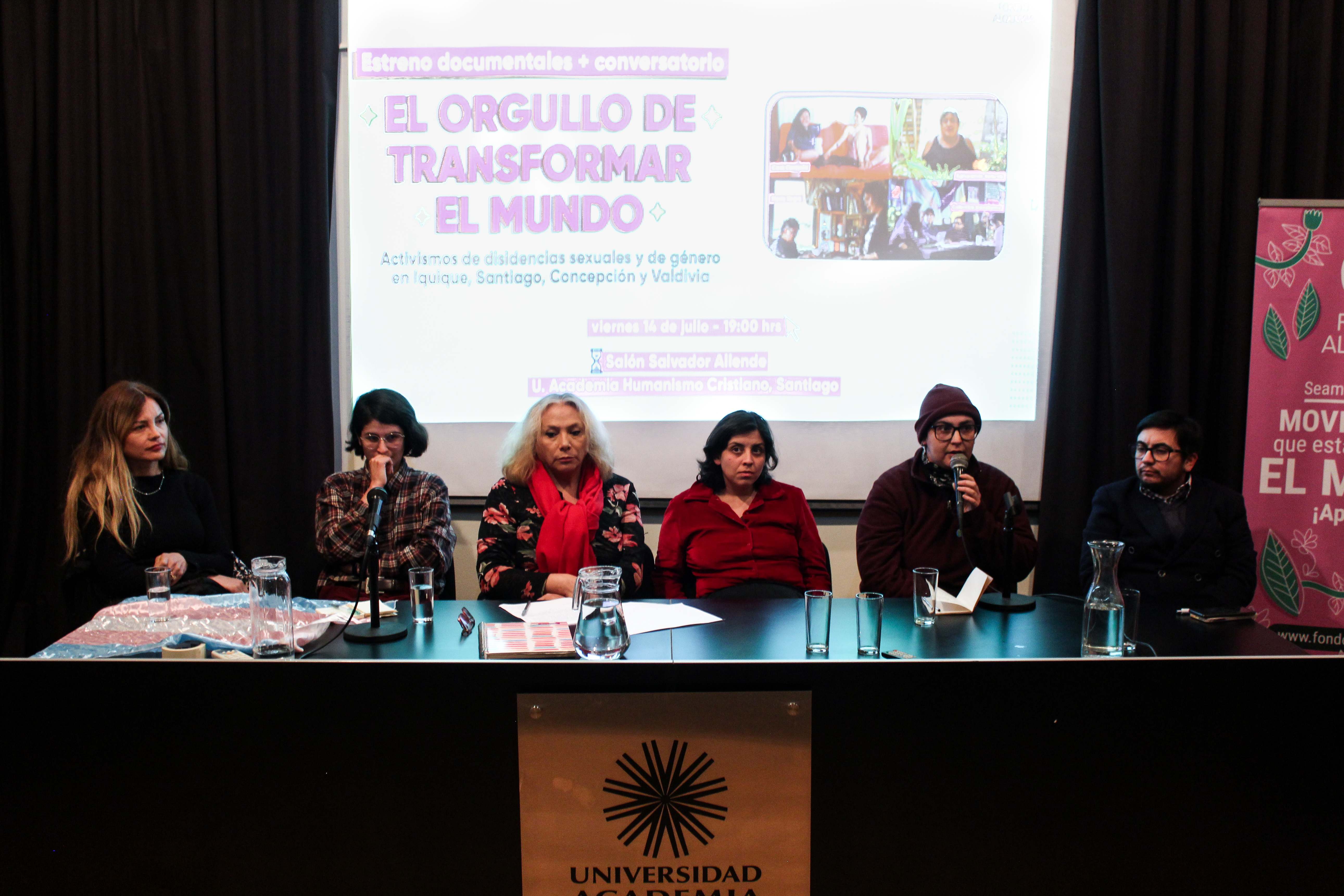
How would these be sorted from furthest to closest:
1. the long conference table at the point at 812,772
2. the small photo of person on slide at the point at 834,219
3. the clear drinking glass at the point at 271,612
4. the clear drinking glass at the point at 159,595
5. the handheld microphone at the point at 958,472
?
the small photo of person on slide at the point at 834,219, the handheld microphone at the point at 958,472, the clear drinking glass at the point at 159,595, the clear drinking glass at the point at 271,612, the long conference table at the point at 812,772

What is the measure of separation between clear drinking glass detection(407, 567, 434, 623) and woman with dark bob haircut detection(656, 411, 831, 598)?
3.11 feet

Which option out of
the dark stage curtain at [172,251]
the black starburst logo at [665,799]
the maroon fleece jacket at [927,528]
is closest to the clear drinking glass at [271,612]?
the black starburst logo at [665,799]

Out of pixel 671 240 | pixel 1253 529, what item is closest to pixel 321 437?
pixel 671 240

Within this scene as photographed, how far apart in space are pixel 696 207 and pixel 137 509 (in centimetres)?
211

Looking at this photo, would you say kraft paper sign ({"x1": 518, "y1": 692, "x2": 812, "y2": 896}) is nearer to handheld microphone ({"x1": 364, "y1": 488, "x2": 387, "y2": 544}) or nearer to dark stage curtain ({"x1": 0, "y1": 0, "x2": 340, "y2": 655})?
handheld microphone ({"x1": 364, "y1": 488, "x2": 387, "y2": 544})

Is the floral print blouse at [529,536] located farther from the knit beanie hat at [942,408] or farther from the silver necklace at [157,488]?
the silver necklace at [157,488]

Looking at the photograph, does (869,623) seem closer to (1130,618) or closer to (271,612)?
(1130,618)

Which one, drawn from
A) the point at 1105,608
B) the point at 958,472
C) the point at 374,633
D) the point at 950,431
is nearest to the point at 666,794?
the point at 374,633

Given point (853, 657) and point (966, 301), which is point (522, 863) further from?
point (966, 301)

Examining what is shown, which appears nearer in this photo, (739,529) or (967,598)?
(967,598)

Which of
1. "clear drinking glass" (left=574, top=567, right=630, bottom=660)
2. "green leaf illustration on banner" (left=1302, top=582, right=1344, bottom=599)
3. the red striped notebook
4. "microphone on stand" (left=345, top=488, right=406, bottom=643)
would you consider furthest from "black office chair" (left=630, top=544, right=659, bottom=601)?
"green leaf illustration on banner" (left=1302, top=582, right=1344, bottom=599)

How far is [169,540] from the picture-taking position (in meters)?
2.77

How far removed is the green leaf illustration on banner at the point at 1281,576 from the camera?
3.14 meters

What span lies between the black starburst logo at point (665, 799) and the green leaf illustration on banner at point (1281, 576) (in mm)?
2698
